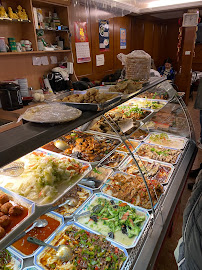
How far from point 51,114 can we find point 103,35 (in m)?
5.95

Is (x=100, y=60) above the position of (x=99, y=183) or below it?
above

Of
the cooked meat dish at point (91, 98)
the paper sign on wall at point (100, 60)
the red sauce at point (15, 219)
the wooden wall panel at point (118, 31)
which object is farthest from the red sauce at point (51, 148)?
the wooden wall panel at point (118, 31)

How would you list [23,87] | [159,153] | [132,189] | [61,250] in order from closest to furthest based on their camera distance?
[61,250] → [132,189] → [159,153] → [23,87]

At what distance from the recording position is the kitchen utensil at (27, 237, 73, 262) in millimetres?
1517

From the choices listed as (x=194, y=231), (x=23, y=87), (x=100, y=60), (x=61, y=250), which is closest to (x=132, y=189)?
(x=61, y=250)

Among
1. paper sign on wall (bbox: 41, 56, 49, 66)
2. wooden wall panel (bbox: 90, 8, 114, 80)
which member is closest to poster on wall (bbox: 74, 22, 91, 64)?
wooden wall panel (bbox: 90, 8, 114, 80)

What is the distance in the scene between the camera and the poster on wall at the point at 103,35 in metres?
6.33

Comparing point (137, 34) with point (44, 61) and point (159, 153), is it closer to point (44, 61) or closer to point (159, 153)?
point (44, 61)

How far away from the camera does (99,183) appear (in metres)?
2.17

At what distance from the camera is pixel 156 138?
3.16 metres

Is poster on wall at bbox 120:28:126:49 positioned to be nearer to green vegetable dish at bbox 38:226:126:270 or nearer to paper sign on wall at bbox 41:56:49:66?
paper sign on wall at bbox 41:56:49:66

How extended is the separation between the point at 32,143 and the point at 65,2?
184 inches

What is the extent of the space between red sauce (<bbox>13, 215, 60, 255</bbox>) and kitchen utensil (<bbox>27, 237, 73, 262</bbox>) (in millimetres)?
38

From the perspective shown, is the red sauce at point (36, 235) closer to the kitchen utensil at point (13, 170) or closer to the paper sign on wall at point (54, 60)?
the kitchen utensil at point (13, 170)
